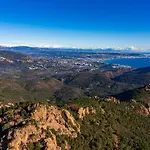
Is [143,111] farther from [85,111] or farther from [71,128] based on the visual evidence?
[71,128]

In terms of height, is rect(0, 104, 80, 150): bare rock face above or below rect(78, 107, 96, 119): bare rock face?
above

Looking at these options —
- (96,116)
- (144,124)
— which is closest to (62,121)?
(96,116)

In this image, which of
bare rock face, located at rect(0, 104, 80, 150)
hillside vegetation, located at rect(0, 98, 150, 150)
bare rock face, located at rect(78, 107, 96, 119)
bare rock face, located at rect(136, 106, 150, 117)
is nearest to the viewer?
bare rock face, located at rect(0, 104, 80, 150)

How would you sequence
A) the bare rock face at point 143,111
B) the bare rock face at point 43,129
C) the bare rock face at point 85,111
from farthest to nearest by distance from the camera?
the bare rock face at point 143,111 → the bare rock face at point 85,111 → the bare rock face at point 43,129

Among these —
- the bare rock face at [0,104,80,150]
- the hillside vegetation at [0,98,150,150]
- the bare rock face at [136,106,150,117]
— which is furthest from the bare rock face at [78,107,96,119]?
the bare rock face at [136,106,150,117]

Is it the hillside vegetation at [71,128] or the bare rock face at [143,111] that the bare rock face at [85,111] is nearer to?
the hillside vegetation at [71,128]

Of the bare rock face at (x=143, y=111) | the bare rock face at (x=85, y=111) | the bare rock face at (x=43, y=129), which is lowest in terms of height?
the bare rock face at (x=143, y=111)

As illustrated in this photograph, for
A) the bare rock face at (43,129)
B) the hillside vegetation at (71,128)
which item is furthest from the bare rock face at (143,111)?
the bare rock face at (43,129)

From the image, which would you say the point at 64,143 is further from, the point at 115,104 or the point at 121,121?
the point at 115,104

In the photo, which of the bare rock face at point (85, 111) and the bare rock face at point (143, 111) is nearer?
the bare rock face at point (85, 111)

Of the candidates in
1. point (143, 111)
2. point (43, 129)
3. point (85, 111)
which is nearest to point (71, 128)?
point (43, 129)

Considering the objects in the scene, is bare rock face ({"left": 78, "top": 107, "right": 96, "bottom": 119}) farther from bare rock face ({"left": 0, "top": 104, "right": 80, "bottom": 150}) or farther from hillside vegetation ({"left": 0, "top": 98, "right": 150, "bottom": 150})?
bare rock face ({"left": 0, "top": 104, "right": 80, "bottom": 150})
